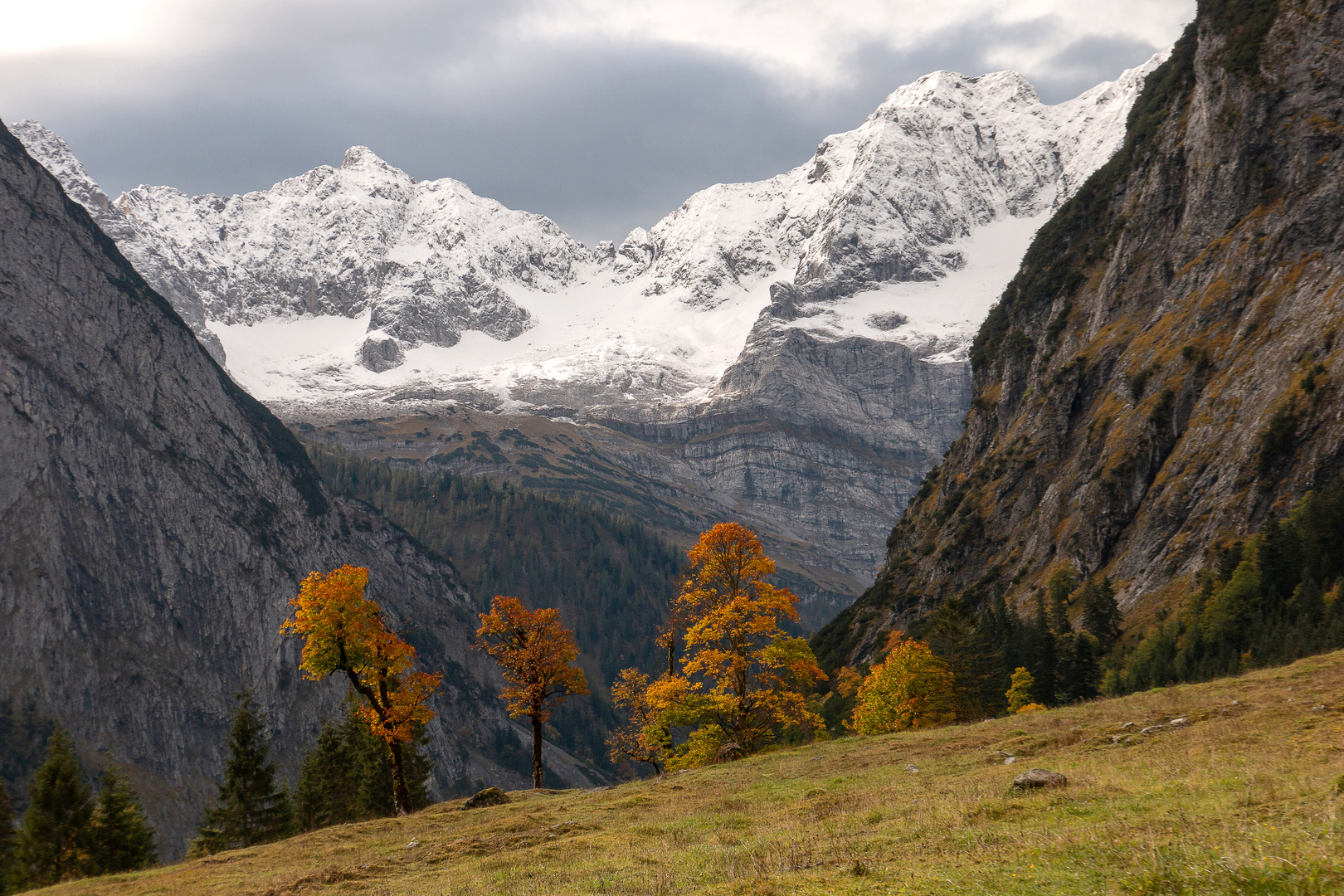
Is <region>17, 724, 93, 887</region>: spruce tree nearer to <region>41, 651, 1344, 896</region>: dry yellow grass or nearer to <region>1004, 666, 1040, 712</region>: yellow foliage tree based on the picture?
<region>41, 651, 1344, 896</region>: dry yellow grass

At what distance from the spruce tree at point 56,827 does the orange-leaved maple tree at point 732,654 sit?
4031 centimetres

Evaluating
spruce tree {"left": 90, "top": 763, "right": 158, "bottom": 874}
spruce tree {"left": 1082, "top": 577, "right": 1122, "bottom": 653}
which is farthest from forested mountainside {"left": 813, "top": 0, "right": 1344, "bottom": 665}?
spruce tree {"left": 90, "top": 763, "right": 158, "bottom": 874}

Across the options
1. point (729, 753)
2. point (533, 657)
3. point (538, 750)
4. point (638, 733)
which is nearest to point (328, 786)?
point (538, 750)

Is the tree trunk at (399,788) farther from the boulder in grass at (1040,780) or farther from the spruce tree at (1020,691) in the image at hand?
the spruce tree at (1020,691)

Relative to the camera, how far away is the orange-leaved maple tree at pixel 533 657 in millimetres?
46656

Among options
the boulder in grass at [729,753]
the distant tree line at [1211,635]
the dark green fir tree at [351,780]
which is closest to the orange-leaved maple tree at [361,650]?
the boulder in grass at [729,753]

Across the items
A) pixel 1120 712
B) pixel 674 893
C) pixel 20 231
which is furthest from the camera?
pixel 20 231

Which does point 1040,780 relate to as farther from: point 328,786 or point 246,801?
point 246,801

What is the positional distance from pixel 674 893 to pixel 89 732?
186 metres

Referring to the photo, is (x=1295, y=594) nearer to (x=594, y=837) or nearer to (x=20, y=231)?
(x=594, y=837)

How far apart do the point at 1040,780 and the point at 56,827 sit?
61.9m

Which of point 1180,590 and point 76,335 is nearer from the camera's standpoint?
point 1180,590

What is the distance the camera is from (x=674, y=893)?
1661cm

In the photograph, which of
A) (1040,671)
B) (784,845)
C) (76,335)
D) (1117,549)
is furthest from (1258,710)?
(76,335)
